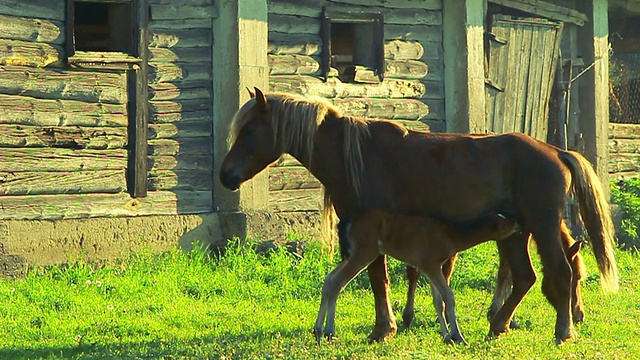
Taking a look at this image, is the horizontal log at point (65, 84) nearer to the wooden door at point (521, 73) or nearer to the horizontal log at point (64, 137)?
the horizontal log at point (64, 137)

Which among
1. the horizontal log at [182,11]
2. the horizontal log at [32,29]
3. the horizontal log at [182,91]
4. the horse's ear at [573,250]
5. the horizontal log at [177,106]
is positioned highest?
the horizontal log at [182,11]

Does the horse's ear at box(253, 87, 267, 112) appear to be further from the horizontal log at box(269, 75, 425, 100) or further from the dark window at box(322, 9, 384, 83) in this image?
the dark window at box(322, 9, 384, 83)

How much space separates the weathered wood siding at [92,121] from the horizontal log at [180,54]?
1 centimetres

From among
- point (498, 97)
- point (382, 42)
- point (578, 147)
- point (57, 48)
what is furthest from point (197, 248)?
point (578, 147)

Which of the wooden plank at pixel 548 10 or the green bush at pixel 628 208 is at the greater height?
the wooden plank at pixel 548 10

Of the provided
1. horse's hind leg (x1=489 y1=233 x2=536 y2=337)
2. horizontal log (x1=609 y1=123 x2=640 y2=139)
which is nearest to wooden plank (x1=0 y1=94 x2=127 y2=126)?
horse's hind leg (x1=489 y1=233 x2=536 y2=337)

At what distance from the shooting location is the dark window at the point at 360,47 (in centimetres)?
1326

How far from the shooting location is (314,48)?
13188mm

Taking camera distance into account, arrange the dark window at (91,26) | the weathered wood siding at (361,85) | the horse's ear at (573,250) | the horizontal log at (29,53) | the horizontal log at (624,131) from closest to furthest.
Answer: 1. the horse's ear at (573,250)
2. the horizontal log at (29,53)
3. the weathered wood siding at (361,85)
4. the dark window at (91,26)
5. the horizontal log at (624,131)

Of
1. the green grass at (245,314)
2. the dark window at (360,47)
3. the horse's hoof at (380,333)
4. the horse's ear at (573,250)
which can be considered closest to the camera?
the green grass at (245,314)

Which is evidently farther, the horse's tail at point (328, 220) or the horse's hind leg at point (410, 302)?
the horse's hind leg at point (410, 302)

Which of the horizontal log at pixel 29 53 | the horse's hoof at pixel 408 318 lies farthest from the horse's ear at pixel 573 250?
the horizontal log at pixel 29 53

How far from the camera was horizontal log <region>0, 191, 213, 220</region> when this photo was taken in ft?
35.4

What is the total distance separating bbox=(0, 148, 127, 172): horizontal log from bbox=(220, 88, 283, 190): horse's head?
10.3ft
